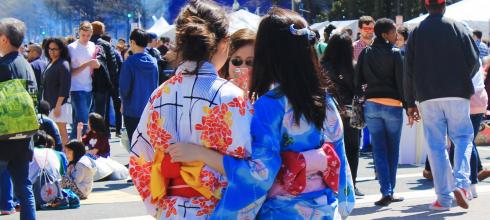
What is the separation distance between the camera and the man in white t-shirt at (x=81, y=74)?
1141cm

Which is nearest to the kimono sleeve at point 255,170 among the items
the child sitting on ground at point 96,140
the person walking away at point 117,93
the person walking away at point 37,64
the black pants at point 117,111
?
the child sitting on ground at point 96,140

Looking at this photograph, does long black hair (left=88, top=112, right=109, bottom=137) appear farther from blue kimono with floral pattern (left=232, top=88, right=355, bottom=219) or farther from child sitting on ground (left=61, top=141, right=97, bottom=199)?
blue kimono with floral pattern (left=232, top=88, right=355, bottom=219)

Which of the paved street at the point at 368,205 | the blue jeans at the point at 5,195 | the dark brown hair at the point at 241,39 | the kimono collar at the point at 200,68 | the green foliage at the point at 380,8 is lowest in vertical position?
A: the paved street at the point at 368,205

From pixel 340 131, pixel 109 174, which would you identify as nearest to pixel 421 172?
pixel 109 174

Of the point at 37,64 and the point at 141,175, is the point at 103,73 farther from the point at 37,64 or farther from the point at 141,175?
the point at 141,175

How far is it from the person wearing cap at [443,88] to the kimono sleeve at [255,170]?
422cm

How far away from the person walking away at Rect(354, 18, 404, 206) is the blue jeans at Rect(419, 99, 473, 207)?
0.54m

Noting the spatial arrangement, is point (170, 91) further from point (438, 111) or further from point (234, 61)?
point (438, 111)

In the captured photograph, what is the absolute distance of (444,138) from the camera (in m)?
7.35

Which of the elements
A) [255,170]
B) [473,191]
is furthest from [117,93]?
[255,170]

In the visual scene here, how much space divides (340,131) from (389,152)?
461 centimetres

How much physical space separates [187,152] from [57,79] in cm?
766

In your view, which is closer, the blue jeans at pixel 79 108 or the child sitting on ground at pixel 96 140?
the child sitting on ground at pixel 96 140

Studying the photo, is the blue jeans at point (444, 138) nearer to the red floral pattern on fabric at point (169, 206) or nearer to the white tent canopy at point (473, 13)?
the red floral pattern on fabric at point (169, 206)
